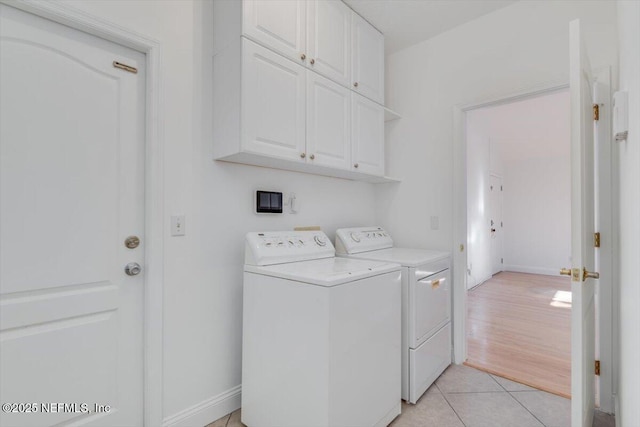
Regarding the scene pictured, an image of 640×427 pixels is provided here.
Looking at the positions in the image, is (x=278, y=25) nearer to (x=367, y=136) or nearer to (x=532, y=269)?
(x=367, y=136)

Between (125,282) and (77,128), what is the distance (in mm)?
743

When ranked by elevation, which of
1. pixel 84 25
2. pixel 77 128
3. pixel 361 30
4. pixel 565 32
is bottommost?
pixel 77 128

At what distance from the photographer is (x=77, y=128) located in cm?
139

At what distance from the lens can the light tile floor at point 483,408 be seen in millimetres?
1742

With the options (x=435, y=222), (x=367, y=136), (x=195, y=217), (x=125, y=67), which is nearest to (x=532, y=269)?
(x=435, y=222)

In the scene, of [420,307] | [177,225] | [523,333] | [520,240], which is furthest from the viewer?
[520,240]

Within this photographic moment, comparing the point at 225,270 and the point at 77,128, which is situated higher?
the point at 77,128

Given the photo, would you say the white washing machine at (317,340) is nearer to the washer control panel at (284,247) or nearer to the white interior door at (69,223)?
the washer control panel at (284,247)

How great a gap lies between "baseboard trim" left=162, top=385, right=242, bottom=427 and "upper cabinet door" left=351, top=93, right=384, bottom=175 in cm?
169

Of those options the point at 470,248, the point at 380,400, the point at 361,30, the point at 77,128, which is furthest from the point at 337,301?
the point at 470,248

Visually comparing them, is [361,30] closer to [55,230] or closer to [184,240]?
[184,240]

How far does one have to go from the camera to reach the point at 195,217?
171 cm

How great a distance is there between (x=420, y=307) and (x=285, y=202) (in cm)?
113

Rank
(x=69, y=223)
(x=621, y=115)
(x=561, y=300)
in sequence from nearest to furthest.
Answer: (x=621, y=115) → (x=69, y=223) → (x=561, y=300)
